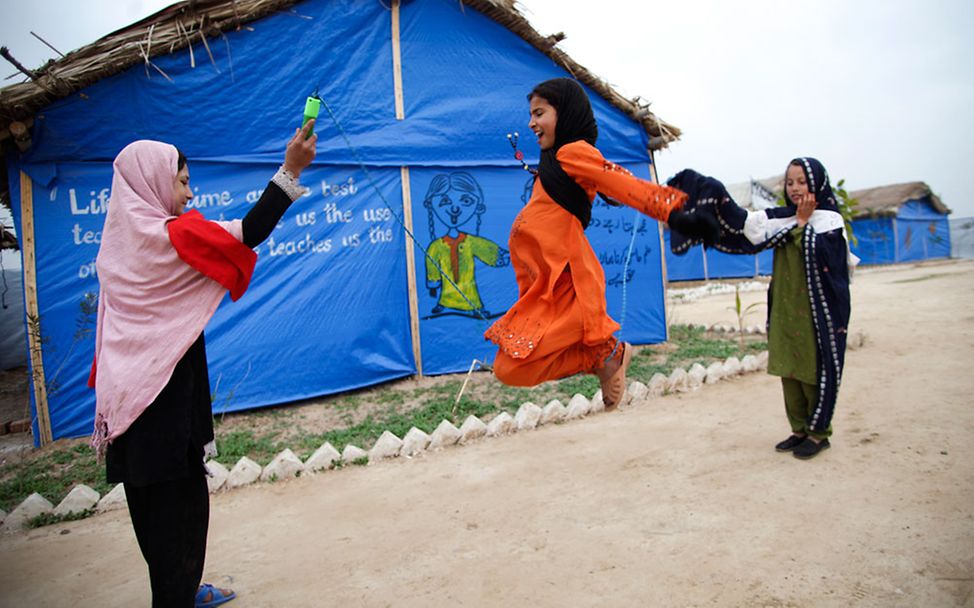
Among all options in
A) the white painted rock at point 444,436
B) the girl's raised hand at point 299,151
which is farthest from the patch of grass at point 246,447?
the girl's raised hand at point 299,151

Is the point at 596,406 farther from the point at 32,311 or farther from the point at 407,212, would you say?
the point at 32,311

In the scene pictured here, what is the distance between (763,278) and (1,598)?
66.3ft

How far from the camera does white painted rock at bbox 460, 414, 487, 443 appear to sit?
4.30 metres

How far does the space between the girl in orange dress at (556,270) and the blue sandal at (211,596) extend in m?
1.45

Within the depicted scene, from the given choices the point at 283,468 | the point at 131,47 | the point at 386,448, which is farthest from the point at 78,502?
the point at 131,47

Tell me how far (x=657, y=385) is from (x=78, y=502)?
4.47 metres

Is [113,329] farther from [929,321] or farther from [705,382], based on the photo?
[929,321]

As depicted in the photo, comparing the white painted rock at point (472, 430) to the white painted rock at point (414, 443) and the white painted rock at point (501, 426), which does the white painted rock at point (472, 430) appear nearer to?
the white painted rock at point (501, 426)

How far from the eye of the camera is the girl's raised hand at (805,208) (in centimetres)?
343

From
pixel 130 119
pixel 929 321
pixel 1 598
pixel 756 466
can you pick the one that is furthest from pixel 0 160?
pixel 929 321

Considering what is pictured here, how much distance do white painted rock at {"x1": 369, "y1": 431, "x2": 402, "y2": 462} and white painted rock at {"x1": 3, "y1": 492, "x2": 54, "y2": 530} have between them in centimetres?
191

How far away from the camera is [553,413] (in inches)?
183

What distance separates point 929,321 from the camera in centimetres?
791

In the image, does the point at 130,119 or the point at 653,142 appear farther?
the point at 653,142
